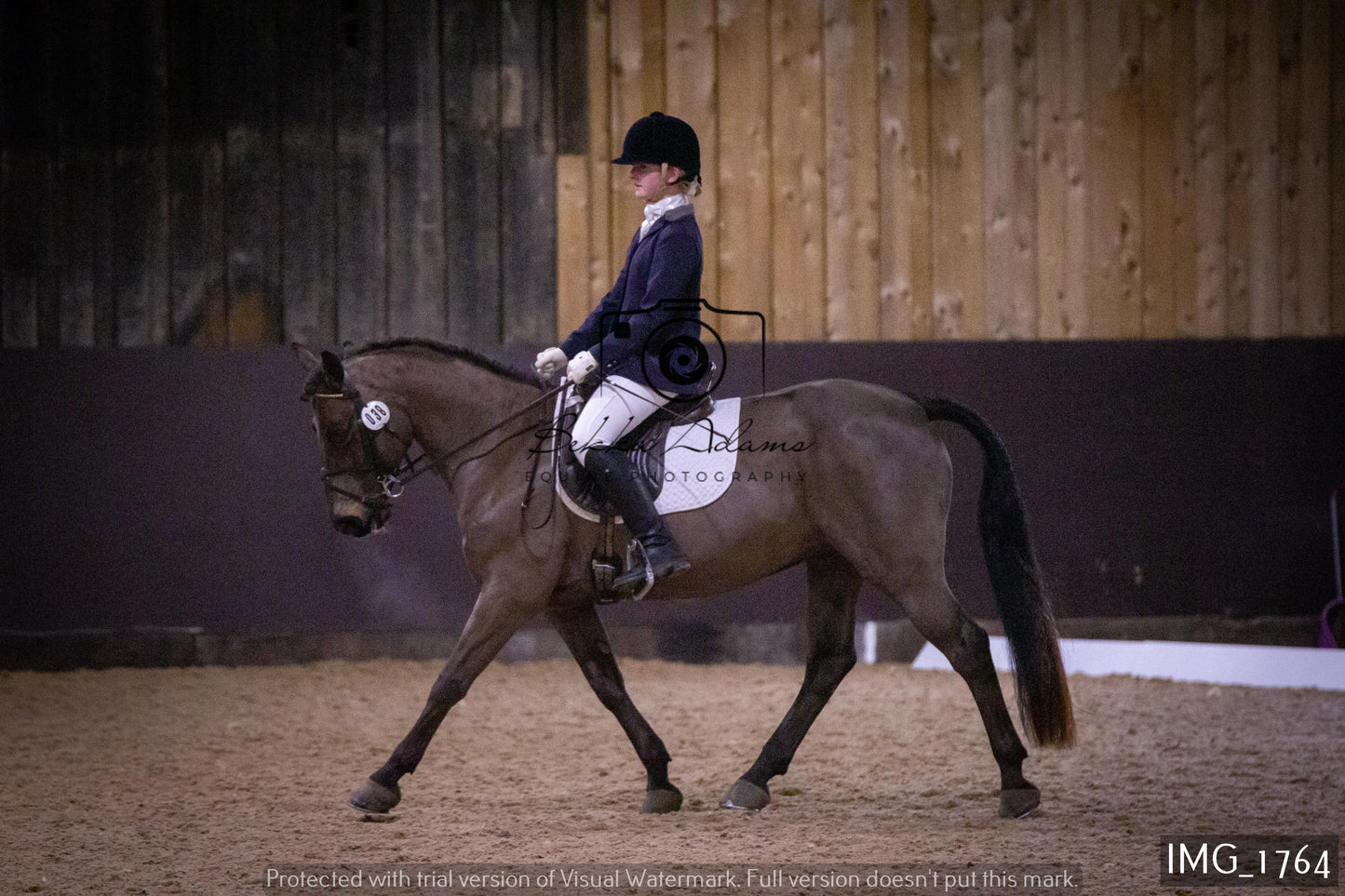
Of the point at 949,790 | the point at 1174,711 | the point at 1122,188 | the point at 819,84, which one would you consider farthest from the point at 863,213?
the point at 949,790

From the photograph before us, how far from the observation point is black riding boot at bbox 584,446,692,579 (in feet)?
12.7

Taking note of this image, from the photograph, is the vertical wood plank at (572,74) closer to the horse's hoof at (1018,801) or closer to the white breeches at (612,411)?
the white breeches at (612,411)

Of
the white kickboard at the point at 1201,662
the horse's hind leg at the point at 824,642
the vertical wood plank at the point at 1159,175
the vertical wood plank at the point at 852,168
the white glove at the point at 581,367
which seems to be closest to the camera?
the white glove at the point at 581,367

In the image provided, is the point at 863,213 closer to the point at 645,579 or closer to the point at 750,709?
the point at 750,709

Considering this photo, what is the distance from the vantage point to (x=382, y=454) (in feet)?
13.2

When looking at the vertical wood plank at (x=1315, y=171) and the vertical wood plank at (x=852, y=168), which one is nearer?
the vertical wood plank at (x=852, y=168)

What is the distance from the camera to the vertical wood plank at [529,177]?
722 centimetres

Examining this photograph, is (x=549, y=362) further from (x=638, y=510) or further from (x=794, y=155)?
(x=794, y=155)

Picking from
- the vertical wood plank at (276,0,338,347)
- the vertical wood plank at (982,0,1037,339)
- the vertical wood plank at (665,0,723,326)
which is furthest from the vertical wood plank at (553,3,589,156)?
the vertical wood plank at (982,0,1037,339)

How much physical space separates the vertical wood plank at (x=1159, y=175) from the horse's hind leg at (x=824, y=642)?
157 inches

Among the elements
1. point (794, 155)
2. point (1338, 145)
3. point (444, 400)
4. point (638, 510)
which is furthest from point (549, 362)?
point (1338, 145)

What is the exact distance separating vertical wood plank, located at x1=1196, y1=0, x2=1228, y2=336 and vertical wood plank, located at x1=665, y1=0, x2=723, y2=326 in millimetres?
2782

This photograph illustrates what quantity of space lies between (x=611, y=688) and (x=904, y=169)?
424cm

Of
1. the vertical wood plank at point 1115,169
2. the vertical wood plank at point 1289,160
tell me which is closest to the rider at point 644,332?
the vertical wood plank at point 1115,169
